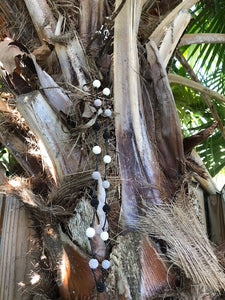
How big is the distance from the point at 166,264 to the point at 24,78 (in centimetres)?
68

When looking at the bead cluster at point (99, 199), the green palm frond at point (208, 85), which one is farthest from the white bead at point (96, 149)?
the green palm frond at point (208, 85)

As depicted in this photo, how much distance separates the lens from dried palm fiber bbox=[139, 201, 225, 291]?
2.66 ft

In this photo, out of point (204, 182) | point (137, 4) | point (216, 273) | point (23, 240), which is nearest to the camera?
point (216, 273)

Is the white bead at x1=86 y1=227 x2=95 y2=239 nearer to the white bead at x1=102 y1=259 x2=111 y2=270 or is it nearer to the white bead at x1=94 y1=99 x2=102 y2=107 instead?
the white bead at x1=102 y1=259 x2=111 y2=270

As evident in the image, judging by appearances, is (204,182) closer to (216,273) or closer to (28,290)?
(216,273)

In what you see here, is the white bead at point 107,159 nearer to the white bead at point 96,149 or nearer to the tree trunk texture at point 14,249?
the white bead at point 96,149

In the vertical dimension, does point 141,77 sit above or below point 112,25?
below

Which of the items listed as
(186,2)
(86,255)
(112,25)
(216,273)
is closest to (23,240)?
(86,255)

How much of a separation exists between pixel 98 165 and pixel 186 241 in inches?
12.2

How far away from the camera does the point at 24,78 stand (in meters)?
1.06

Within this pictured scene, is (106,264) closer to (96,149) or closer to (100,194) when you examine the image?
(100,194)

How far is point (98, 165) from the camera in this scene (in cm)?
97

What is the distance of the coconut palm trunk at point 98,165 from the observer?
2.76 ft

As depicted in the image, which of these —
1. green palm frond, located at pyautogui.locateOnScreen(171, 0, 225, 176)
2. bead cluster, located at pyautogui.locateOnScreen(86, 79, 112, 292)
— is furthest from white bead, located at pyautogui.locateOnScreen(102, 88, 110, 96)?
green palm frond, located at pyautogui.locateOnScreen(171, 0, 225, 176)
